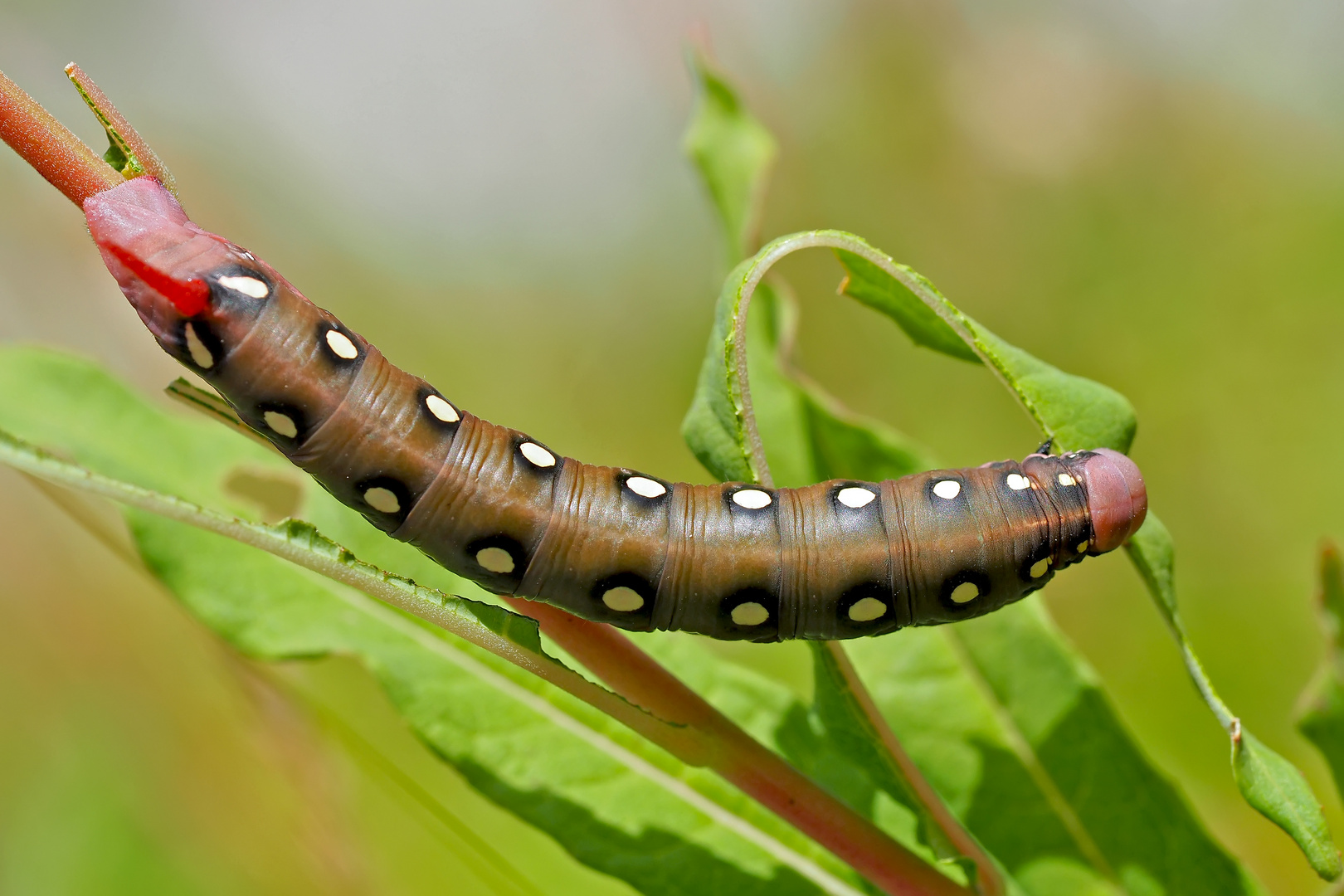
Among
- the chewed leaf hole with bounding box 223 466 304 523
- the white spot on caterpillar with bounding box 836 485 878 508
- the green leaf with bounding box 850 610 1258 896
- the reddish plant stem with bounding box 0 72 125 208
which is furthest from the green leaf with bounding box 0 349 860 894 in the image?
the reddish plant stem with bounding box 0 72 125 208

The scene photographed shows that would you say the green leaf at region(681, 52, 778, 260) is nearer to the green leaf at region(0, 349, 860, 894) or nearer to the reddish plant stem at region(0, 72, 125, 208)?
the green leaf at region(0, 349, 860, 894)

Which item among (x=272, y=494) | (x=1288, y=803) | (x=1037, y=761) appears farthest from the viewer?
(x=272, y=494)

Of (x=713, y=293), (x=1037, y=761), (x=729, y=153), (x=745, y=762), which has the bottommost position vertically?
(x=745, y=762)

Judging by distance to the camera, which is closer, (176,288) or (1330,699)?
(176,288)

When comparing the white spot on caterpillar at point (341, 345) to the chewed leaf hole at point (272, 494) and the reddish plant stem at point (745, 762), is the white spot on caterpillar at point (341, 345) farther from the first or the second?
the chewed leaf hole at point (272, 494)

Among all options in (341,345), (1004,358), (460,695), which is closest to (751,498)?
(1004,358)

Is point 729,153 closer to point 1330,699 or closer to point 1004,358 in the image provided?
point 1004,358
